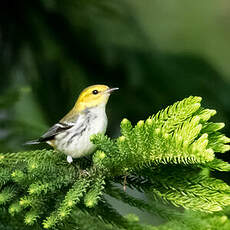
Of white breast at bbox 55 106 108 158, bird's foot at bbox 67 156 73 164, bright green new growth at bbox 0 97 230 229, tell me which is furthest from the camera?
white breast at bbox 55 106 108 158

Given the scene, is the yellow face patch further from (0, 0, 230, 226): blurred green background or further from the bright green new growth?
the bright green new growth

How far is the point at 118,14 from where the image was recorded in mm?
2902

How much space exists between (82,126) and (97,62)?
0.48m

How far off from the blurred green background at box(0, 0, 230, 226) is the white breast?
28 cm

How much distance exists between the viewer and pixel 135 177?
5.99 ft

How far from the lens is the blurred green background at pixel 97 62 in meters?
2.86

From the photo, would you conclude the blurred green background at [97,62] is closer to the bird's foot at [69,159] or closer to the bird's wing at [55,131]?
Answer: the bird's wing at [55,131]

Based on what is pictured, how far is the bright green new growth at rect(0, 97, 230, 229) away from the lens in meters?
1.57

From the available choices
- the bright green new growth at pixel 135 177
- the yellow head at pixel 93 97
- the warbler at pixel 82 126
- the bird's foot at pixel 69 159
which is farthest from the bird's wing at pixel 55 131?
the bright green new growth at pixel 135 177

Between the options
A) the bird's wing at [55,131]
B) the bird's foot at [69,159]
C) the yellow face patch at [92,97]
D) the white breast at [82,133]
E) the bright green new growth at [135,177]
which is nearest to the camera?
the bright green new growth at [135,177]

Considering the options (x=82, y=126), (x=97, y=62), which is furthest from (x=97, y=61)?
(x=82, y=126)

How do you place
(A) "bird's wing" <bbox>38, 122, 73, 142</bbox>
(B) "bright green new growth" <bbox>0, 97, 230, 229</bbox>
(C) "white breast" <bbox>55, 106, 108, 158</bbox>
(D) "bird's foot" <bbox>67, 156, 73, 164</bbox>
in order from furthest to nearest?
(A) "bird's wing" <bbox>38, 122, 73, 142</bbox> → (C) "white breast" <bbox>55, 106, 108, 158</bbox> → (D) "bird's foot" <bbox>67, 156, 73, 164</bbox> → (B) "bright green new growth" <bbox>0, 97, 230, 229</bbox>

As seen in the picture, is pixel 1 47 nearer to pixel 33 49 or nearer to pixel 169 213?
pixel 33 49

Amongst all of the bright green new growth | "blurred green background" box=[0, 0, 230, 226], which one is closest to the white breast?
"blurred green background" box=[0, 0, 230, 226]
